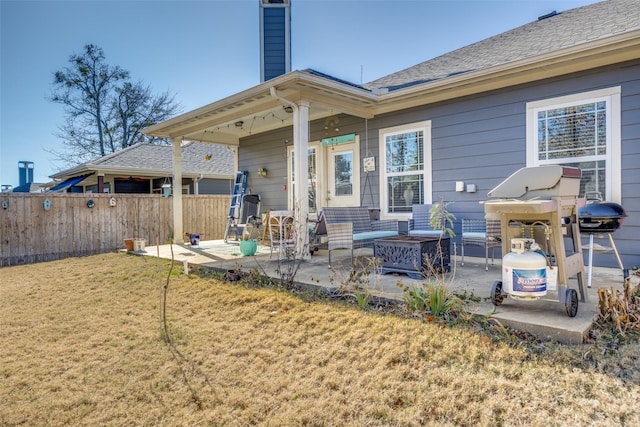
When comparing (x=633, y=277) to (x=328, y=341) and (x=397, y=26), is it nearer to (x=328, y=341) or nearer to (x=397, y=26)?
(x=328, y=341)

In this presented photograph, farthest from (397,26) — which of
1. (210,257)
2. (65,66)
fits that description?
(65,66)

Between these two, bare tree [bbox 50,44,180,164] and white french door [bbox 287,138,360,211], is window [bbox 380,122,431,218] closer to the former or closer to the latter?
white french door [bbox 287,138,360,211]

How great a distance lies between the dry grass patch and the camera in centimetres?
182

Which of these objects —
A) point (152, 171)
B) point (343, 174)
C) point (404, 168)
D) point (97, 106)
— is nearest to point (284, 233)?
point (343, 174)

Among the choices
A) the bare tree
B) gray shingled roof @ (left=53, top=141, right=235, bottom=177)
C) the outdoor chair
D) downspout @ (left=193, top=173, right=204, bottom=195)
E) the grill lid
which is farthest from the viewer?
the bare tree

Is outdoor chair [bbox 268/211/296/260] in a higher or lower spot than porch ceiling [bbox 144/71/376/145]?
lower

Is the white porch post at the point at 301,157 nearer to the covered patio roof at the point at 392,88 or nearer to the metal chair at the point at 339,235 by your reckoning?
the covered patio roof at the point at 392,88

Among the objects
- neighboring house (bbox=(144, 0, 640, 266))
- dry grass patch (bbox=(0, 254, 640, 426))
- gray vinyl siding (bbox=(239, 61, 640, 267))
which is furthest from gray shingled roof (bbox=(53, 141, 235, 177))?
dry grass patch (bbox=(0, 254, 640, 426))

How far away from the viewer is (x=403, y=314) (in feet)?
9.53

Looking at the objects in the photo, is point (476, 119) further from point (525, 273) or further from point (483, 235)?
point (525, 273)

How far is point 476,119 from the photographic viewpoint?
5262mm

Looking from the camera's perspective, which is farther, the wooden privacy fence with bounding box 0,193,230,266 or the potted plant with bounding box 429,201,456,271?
the wooden privacy fence with bounding box 0,193,230,266

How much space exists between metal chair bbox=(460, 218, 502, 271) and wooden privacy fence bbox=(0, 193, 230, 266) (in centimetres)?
608

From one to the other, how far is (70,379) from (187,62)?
41.7 ft
